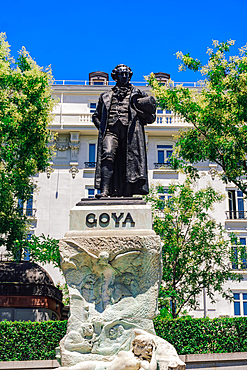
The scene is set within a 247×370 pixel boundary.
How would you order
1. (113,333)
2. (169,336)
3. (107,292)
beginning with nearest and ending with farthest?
(113,333)
(107,292)
(169,336)

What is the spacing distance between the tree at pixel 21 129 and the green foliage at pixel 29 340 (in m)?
5.06

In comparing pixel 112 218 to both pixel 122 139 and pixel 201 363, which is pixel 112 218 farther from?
pixel 201 363

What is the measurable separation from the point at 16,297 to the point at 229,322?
12.3m

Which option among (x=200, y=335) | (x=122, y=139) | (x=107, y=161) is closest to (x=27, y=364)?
(x=200, y=335)

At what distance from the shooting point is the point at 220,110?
16859 mm

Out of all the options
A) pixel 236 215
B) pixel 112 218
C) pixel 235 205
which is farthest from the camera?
pixel 235 205

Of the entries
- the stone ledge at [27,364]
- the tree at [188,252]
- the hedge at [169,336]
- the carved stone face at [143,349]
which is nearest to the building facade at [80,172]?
the tree at [188,252]

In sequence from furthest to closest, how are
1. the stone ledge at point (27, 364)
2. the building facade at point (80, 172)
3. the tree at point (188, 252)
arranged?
the building facade at point (80, 172), the tree at point (188, 252), the stone ledge at point (27, 364)

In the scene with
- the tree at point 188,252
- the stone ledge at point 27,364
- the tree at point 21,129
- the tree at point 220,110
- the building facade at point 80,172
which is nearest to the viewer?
the stone ledge at point 27,364

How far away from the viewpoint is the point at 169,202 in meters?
22.2

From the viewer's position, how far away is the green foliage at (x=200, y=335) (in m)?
14.2

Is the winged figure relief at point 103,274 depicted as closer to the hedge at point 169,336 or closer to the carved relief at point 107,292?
the carved relief at point 107,292

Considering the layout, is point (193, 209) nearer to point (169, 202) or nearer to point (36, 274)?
point (169, 202)

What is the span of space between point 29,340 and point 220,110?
975cm
